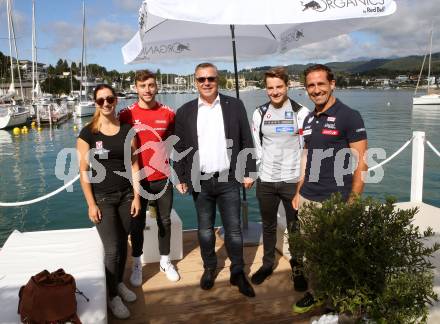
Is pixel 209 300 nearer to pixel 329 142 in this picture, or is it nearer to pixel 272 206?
pixel 272 206

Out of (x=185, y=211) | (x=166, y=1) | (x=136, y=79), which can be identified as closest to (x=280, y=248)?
(x=136, y=79)

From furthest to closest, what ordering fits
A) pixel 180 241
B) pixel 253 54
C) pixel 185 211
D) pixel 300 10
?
1. pixel 185 211
2. pixel 253 54
3. pixel 180 241
4. pixel 300 10

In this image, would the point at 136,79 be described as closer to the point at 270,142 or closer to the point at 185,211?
the point at 270,142

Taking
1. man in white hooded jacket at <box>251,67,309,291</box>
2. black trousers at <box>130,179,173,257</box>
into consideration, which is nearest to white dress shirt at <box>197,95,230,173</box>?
man in white hooded jacket at <box>251,67,309,291</box>

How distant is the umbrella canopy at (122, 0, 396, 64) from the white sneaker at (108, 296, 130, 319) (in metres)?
2.50

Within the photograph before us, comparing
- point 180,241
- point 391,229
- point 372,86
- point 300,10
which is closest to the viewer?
point 391,229

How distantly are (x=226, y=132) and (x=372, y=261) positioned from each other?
72.4 inches

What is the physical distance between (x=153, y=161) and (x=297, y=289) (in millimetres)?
1836

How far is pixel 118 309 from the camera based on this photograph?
3.36 meters

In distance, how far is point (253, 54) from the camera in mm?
6332

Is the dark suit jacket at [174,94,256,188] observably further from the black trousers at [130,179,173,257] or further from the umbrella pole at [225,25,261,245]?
the umbrella pole at [225,25,261,245]

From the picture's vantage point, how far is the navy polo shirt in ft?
9.64

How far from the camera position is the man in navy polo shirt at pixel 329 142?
9.60 ft

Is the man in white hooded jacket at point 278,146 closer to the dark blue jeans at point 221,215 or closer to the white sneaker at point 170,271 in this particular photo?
the dark blue jeans at point 221,215
